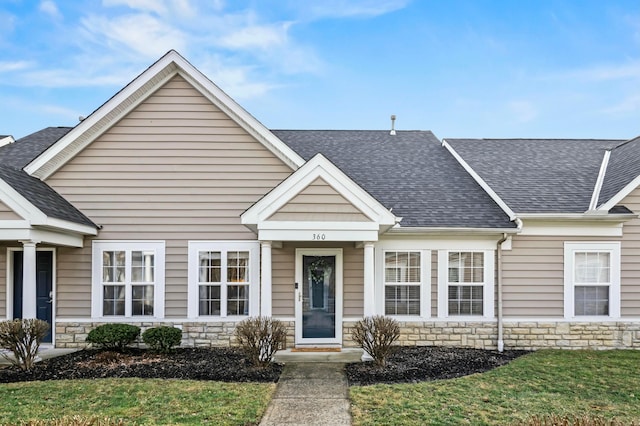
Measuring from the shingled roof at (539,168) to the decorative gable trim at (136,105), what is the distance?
5353mm

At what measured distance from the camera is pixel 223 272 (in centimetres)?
1091

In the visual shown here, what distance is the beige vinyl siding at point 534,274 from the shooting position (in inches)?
432

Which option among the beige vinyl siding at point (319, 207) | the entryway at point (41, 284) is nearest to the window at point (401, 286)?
the beige vinyl siding at point (319, 207)

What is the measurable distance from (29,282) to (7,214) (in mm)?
1345

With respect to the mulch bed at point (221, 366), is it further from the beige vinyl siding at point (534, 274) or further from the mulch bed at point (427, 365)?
the beige vinyl siding at point (534, 274)

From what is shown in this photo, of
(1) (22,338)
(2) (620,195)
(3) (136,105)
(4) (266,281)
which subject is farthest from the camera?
(3) (136,105)

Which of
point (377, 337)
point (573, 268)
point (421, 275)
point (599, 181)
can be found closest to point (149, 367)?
point (377, 337)

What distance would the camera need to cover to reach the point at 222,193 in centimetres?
1097

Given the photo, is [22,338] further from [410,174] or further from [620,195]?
[620,195]

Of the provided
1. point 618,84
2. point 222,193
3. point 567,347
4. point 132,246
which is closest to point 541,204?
point 567,347

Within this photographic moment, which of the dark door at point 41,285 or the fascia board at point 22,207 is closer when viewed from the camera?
the fascia board at point 22,207

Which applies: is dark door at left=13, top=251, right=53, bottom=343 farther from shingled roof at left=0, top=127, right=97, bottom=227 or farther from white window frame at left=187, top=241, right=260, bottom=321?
white window frame at left=187, top=241, right=260, bottom=321

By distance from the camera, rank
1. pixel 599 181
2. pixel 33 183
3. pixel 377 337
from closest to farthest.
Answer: pixel 377 337 → pixel 33 183 → pixel 599 181

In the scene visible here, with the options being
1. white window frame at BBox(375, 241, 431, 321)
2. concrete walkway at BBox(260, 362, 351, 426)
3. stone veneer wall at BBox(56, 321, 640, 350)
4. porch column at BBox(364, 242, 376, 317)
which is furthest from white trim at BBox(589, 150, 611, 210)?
concrete walkway at BBox(260, 362, 351, 426)
